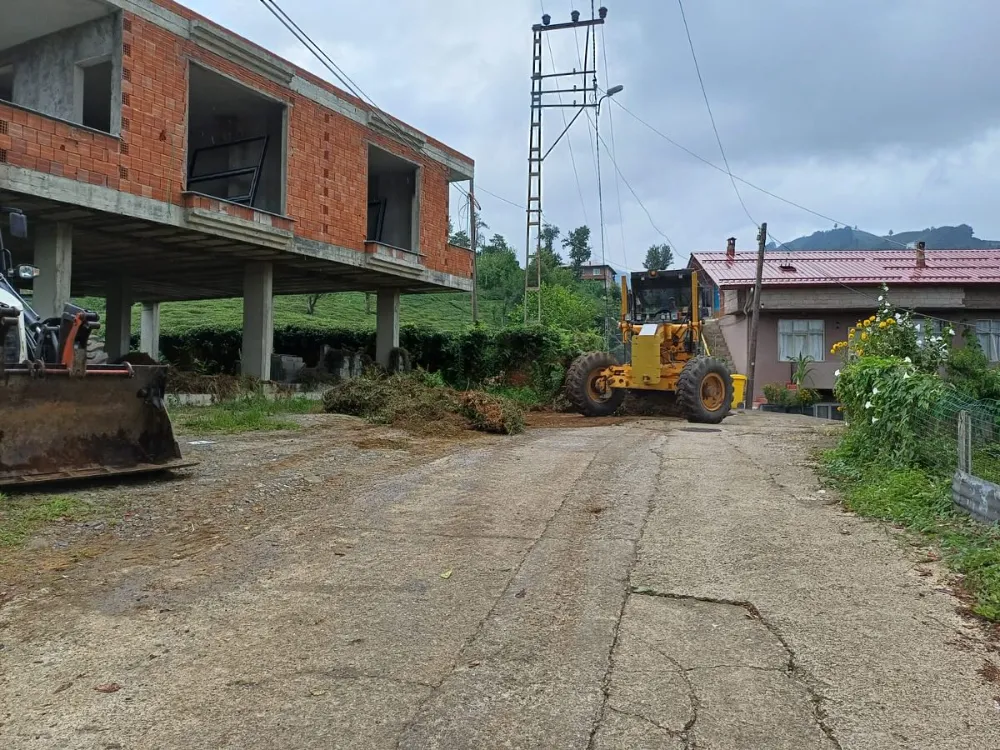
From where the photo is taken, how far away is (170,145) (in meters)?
13.2

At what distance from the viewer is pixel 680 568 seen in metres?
4.69

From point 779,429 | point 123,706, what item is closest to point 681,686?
point 123,706

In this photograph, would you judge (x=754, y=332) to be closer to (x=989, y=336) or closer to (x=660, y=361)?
(x=989, y=336)

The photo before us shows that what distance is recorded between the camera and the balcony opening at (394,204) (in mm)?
20250

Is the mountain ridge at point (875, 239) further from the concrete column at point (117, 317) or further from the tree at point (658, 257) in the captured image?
the concrete column at point (117, 317)

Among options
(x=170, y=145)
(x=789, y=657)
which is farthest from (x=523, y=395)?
(x=789, y=657)

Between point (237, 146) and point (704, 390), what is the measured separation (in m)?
11.9

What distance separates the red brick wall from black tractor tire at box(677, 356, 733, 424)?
8300 mm

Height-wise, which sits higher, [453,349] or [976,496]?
[453,349]

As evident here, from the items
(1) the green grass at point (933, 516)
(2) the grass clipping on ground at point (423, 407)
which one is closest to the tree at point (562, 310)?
(2) the grass clipping on ground at point (423, 407)

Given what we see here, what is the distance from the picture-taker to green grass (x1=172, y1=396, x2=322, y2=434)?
38.0ft

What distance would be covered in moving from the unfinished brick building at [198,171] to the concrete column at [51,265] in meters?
0.03

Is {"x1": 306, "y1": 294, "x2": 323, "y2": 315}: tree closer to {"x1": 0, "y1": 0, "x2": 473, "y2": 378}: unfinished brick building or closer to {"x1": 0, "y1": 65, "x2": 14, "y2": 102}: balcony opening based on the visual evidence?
{"x1": 0, "y1": 0, "x2": 473, "y2": 378}: unfinished brick building

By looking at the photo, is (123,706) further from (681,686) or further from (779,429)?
(779,429)
